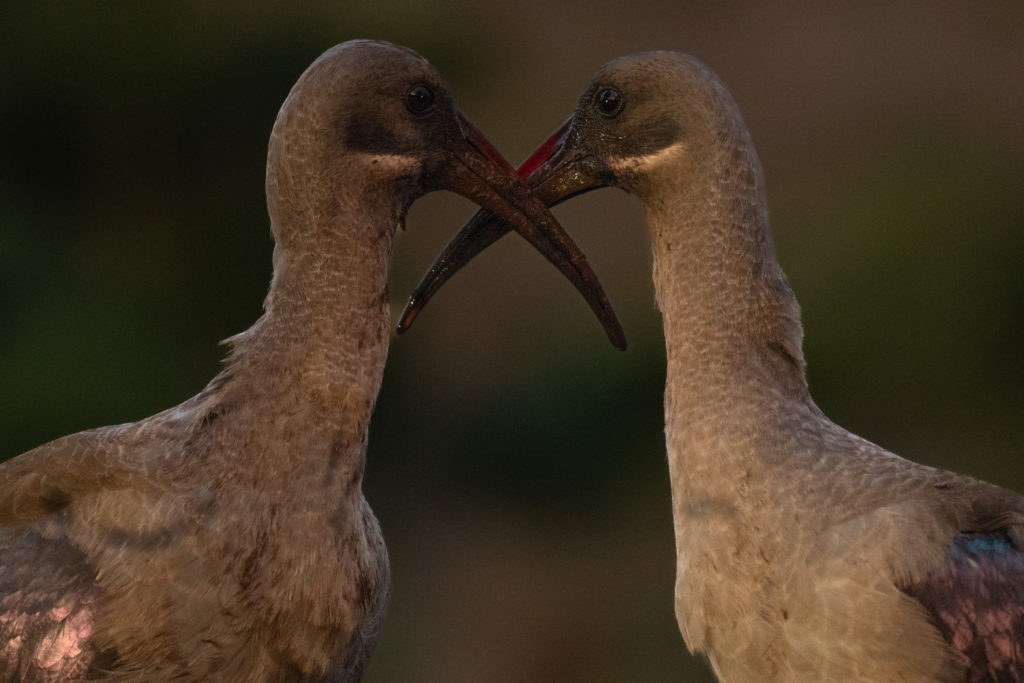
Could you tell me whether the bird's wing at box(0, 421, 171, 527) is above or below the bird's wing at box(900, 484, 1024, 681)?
above

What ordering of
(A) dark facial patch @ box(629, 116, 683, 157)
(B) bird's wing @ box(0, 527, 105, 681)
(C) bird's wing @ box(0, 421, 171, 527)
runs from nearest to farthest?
1. (B) bird's wing @ box(0, 527, 105, 681)
2. (C) bird's wing @ box(0, 421, 171, 527)
3. (A) dark facial patch @ box(629, 116, 683, 157)

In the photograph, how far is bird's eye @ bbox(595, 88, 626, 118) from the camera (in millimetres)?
3223

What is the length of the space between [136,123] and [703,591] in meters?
4.48

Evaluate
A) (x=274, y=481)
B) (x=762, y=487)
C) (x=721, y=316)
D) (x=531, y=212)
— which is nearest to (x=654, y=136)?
(x=531, y=212)

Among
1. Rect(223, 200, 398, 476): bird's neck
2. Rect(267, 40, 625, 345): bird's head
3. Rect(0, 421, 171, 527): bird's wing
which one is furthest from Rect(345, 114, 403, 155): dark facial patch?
Rect(0, 421, 171, 527): bird's wing

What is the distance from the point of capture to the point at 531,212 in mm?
3268

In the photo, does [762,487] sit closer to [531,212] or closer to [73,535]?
[531,212]

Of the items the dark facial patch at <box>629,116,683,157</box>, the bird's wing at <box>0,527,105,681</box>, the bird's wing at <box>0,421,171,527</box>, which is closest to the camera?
the bird's wing at <box>0,527,105,681</box>

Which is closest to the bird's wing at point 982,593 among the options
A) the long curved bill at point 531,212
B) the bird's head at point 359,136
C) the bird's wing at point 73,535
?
the long curved bill at point 531,212

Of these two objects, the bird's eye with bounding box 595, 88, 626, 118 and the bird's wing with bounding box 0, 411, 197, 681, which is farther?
the bird's eye with bounding box 595, 88, 626, 118

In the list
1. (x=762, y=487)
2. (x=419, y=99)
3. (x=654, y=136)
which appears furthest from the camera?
(x=654, y=136)

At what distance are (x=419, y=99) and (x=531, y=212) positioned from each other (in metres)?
0.39

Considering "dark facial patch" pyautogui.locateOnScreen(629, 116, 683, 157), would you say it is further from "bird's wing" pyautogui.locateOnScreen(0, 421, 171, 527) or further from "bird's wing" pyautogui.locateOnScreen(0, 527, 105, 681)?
"bird's wing" pyautogui.locateOnScreen(0, 527, 105, 681)

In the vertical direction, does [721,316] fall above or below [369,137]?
below
